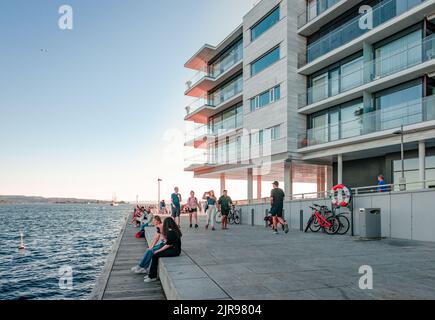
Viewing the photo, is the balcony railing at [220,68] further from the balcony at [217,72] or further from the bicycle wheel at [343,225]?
the bicycle wheel at [343,225]

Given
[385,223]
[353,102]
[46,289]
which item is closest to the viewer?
[46,289]

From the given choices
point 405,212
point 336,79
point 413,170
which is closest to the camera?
point 405,212

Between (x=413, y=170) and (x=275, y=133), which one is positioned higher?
(x=275, y=133)

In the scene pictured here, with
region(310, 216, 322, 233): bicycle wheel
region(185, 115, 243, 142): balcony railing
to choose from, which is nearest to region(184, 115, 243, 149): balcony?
region(185, 115, 243, 142): balcony railing

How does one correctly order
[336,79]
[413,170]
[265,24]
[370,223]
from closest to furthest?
1. [370,223]
2. [413,170]
3. [336,79]
4. [265,24]

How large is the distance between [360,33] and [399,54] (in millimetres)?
2810

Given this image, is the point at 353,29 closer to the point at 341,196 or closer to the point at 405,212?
the point at 341,196

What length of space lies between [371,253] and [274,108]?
16431 millimetres

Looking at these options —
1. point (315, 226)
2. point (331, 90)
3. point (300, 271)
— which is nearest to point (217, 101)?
point (331, 90)

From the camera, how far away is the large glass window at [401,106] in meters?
16.5

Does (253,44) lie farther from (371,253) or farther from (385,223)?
(371,253)

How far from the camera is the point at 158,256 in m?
7.32
